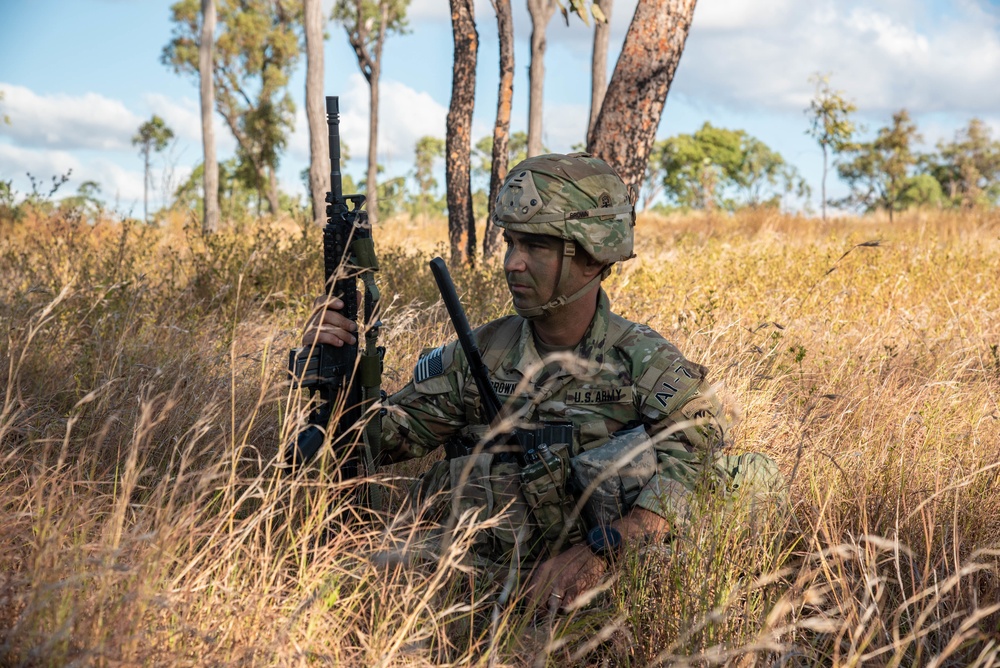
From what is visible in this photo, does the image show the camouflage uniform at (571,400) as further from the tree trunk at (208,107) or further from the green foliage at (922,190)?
the green foliage at (922,190)

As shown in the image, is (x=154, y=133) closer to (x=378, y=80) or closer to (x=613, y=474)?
(x=378, y=80)

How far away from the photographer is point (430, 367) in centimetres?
298

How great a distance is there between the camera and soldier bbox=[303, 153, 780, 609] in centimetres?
262

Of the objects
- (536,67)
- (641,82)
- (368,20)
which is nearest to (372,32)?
(368,20)

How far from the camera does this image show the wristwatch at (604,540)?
2.47m

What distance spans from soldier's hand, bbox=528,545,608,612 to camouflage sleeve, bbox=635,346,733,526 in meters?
0.23

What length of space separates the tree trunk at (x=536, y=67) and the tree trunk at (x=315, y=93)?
5.40m

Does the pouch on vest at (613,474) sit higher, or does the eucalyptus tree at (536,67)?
the eucalyptus tree at (536,67)

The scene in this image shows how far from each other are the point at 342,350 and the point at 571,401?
75 centimetres

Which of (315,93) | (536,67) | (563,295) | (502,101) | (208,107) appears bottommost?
(563,295)

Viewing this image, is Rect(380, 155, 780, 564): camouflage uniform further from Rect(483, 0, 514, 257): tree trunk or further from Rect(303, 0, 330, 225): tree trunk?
Rect(303, 0, 330, 225): tree trunk

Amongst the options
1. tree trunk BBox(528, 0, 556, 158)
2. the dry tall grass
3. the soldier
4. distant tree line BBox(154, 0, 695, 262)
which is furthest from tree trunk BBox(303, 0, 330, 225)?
the soldier

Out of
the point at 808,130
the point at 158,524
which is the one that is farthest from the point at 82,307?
the point at 808,130

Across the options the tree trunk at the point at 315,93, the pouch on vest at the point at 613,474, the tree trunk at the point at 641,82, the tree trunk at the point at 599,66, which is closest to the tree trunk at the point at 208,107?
the tree trunk at the point at 315,93
